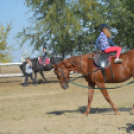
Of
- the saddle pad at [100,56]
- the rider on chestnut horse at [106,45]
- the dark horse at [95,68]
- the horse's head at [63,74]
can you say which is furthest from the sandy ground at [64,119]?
the rider on chestnut horse at [106,45]

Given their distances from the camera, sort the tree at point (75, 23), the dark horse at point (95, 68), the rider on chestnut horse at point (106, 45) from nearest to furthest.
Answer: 1. the rider on chestnut horse at point (106, 45)
2. the dark horse at point (95, 68)
3. the tree at point (75, 23)

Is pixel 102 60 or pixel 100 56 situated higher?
pixel 100 56

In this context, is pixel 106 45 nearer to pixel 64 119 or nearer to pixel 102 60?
pixel 102 60

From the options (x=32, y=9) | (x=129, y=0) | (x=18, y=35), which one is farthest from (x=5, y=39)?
(x=129, y=0)

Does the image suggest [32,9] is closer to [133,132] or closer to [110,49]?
[110,49]

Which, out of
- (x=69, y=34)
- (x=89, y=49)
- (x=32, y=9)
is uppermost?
(x=32, y=9)

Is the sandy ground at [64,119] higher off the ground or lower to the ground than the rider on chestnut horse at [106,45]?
lower

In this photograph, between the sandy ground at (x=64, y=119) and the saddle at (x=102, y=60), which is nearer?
the sandy ground at (x=64, y=119)

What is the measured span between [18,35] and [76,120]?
13005mm

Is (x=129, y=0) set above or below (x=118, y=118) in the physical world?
above

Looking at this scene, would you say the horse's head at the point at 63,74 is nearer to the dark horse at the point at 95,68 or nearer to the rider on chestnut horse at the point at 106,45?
the dark horse at the point at 95,68

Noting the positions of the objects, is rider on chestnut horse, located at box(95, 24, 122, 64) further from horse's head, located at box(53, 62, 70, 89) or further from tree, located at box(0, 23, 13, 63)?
tree, located at box(0, 23, 13, 63)

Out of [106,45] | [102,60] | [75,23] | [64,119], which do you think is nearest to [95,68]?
[102,60]

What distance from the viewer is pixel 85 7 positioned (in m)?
17.3
